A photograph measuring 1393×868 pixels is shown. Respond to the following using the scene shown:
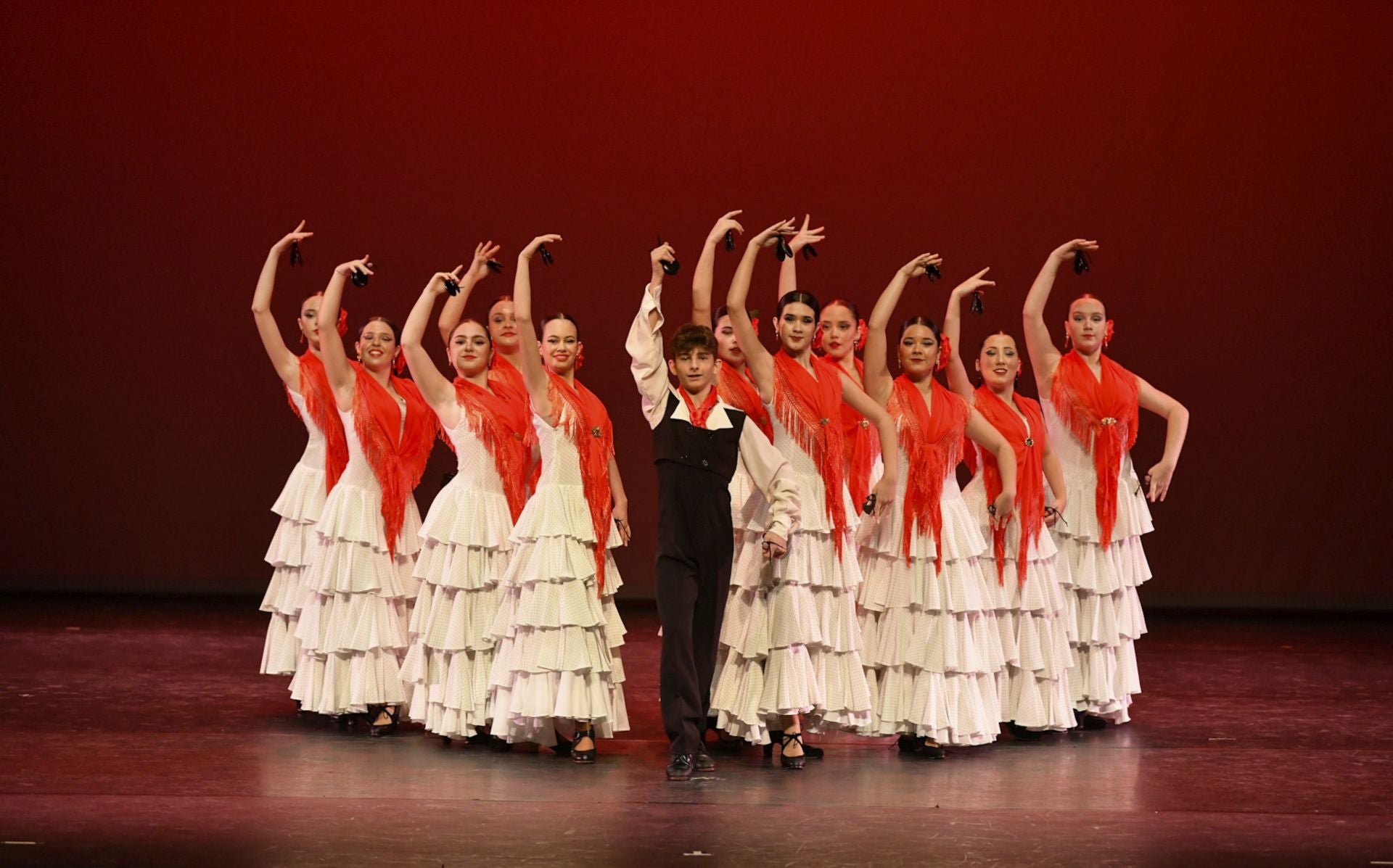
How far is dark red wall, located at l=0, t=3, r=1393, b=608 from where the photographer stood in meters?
8.39

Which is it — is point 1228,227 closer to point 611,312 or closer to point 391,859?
point 611,312

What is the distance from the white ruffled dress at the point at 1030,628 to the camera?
5438mm

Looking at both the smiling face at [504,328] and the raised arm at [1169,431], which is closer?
the smiling face at [504,328]

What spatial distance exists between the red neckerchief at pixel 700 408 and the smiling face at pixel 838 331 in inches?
31.7

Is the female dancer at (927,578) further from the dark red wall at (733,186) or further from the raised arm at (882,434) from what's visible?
the dark red wall at (733,186)

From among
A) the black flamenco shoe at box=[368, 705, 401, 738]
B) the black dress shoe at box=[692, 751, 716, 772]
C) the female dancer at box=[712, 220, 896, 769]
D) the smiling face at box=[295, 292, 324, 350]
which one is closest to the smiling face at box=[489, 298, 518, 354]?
the smiling face at box=[295, 292, 324, 350]

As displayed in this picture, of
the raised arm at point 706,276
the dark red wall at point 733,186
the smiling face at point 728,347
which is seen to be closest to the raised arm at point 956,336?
the smiling face at point 728,347

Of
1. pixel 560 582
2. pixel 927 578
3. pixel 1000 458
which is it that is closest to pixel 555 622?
pixel 560 582

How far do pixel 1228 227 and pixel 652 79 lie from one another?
120 inches

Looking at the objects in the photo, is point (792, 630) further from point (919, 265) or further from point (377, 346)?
point (377, 346)

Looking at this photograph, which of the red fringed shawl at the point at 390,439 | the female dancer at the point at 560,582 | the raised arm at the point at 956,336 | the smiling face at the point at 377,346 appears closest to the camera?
the female dancer at the point at 560,582

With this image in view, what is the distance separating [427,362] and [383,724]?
1236 mm

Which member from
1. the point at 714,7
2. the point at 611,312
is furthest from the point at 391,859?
the point at 714,7

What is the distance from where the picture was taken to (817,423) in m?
5.12
